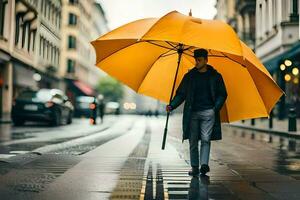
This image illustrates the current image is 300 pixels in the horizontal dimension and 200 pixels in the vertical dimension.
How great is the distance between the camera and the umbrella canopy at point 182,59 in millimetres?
6066

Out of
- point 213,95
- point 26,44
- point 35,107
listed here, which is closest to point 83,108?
point 26,44

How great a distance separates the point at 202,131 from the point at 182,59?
1.77 meters

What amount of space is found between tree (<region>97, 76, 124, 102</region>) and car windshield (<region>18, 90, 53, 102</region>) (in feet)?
266

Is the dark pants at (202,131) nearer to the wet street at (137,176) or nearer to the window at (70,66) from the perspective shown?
the wet street at (137,176)

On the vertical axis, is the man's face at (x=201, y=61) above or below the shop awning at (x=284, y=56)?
below

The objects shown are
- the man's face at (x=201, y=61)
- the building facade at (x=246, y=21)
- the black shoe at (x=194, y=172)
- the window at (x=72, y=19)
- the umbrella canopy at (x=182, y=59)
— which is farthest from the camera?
the window at (x=72, y=19)

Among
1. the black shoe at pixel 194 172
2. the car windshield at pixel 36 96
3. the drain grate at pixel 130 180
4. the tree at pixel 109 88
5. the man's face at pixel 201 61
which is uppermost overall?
the tree at pixel 109 88

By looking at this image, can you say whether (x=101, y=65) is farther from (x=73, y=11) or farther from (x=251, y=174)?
(x=73, y=11)

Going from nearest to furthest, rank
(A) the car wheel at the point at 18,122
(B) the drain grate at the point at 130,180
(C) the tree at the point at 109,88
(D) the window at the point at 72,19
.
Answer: (B) the drain grate at the point at 130,180
(A) the car wheel at the point at 18,122
(D) the window at the point at 72,19
(C) the tree at the point at 109,88

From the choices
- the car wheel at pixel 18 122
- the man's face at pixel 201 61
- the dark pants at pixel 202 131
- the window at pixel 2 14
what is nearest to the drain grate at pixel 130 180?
the dark pants at pixel 202 131

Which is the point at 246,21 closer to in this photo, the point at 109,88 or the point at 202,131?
the point at 202,131

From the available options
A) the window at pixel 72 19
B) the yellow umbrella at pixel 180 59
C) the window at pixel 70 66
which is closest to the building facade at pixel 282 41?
the yellow umbrella at pixel 180 59

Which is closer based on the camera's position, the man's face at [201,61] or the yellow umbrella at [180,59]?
the yellow umbrella at [180,59]

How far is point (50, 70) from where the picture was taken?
48.2m
